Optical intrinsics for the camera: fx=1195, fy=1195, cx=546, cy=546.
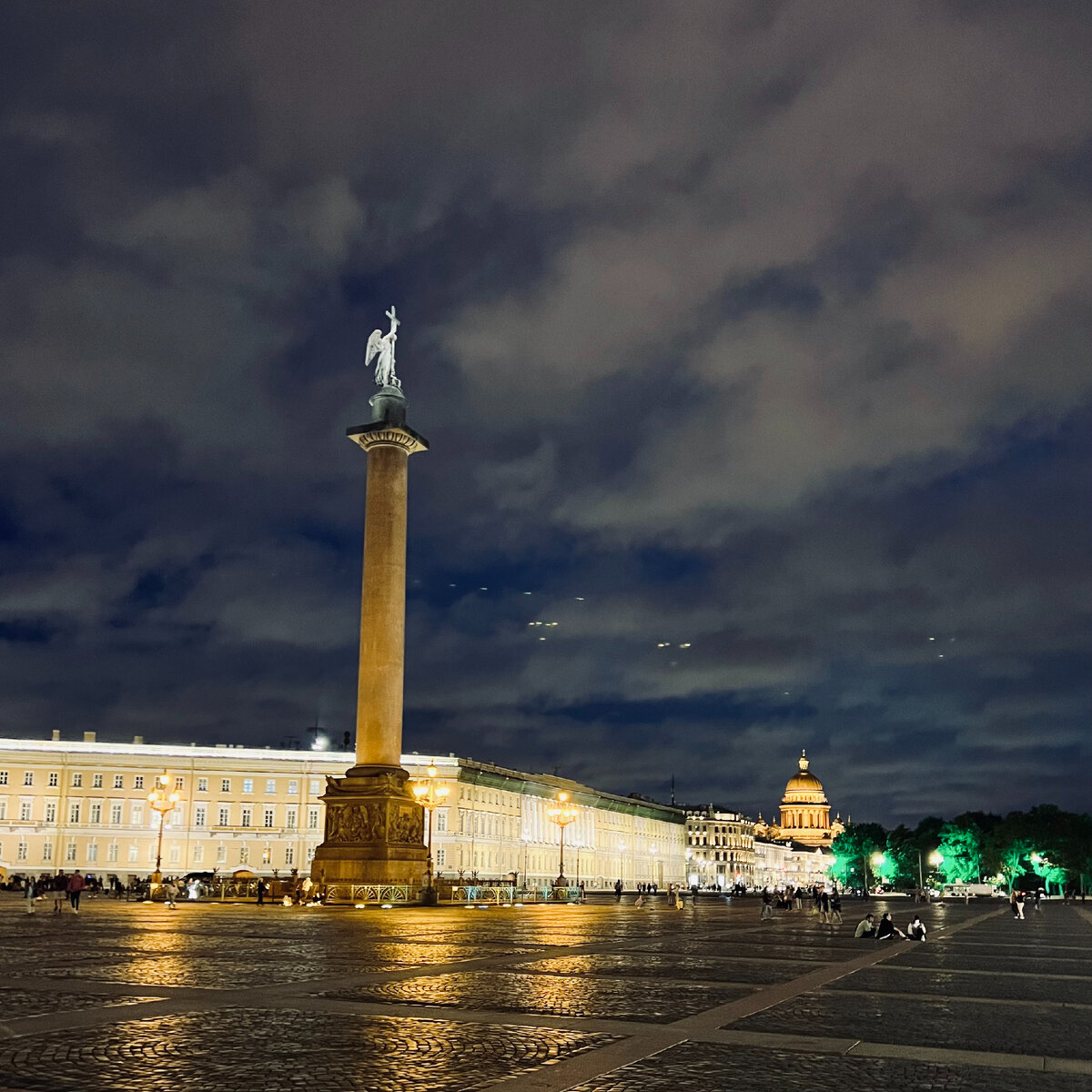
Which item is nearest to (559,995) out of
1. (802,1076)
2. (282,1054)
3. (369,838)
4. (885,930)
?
(282,1054)

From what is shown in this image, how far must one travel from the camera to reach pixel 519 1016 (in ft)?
41.6

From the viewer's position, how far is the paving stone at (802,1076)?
29.4 ft

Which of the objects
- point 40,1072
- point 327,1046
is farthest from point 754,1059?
point 40,1072

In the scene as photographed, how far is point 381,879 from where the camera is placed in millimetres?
45312

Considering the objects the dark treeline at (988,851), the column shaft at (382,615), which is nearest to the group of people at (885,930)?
the column shaft at (382,615)

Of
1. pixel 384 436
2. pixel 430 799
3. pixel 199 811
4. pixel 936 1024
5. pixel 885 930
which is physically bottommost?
pixel 885 930

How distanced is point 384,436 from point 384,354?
18.6 feet

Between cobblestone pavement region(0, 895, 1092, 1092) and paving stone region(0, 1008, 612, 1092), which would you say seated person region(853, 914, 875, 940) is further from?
paving stone region(0, 1008, 612, 1092)

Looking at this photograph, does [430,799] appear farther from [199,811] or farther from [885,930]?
[199,811]

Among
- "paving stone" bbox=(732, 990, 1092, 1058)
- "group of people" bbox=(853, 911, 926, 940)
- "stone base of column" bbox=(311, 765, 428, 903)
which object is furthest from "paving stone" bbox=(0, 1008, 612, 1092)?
"stone base of column" bbox=(311, 765, 428, 903)

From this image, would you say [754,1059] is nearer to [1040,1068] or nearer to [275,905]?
[1040,1068]

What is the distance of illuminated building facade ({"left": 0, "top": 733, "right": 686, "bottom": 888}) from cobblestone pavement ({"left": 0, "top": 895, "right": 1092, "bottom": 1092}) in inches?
3294

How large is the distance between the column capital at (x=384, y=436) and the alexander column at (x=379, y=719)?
0.04 metres

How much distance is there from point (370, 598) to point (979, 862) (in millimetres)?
119489
